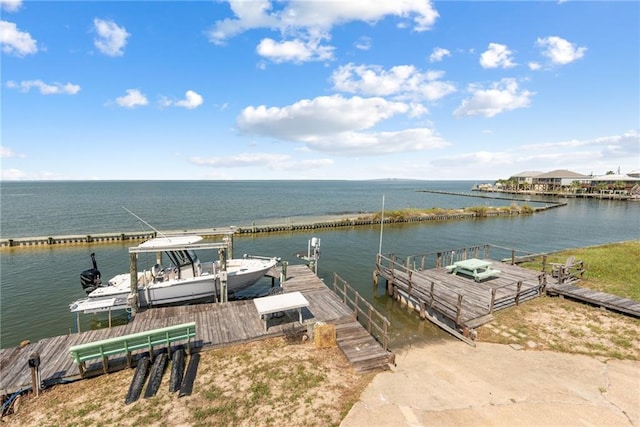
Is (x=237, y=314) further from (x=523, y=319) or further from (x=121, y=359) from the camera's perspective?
(x=523, y=319)

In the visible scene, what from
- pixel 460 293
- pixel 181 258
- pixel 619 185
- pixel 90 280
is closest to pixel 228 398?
pixel 181 258

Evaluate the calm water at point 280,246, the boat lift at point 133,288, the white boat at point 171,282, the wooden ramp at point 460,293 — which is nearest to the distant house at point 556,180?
the calm water at point 280,246

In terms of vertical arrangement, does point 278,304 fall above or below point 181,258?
below

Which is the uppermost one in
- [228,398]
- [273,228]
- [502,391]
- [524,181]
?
[524,181]

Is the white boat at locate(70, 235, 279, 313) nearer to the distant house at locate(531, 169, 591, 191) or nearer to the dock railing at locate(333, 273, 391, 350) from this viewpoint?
the dock railing at locate(333, 273, 391, 350)

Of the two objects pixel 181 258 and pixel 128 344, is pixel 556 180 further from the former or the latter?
pixel 128 344
